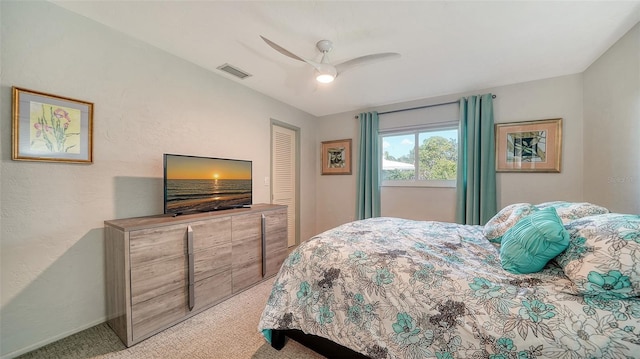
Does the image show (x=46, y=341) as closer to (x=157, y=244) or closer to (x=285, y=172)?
(x=157, y=244)

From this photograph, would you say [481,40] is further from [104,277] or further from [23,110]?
[104,277]

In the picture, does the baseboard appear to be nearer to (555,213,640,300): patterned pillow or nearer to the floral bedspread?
the floral bedspread

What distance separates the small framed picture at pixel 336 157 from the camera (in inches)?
170

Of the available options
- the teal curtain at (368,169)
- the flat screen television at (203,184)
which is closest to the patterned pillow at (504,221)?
the teal curtain at (368,169)

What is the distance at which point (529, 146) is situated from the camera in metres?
3.00

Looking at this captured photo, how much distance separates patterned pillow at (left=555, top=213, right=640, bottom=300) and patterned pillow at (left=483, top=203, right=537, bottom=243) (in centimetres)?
55

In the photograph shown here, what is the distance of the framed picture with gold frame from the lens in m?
2.88

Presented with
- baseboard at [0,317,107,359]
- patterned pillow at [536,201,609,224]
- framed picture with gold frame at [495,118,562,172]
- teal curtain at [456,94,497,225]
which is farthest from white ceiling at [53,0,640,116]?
baseboard at [0,317,107,359]

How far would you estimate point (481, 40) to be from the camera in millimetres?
2123

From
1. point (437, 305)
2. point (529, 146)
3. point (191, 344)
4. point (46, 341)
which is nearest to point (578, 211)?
point (437, 305)

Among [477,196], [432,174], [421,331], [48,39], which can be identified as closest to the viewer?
[421,331]

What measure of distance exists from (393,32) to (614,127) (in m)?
2.33

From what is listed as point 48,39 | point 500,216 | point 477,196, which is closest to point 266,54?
point 48,39

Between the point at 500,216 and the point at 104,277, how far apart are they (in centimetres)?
348
